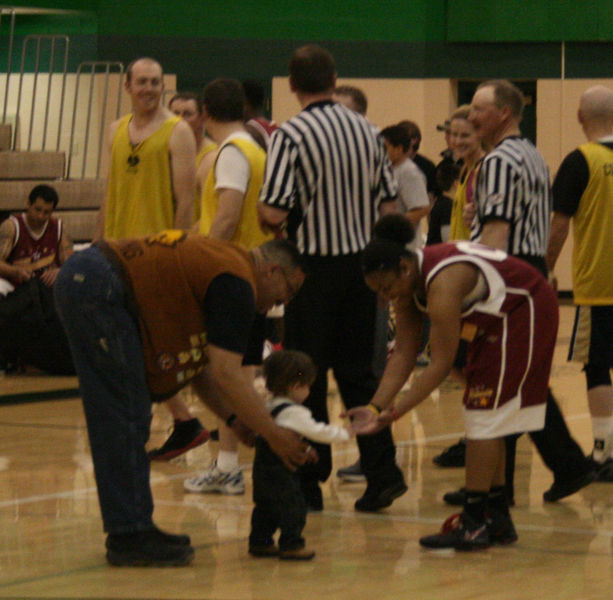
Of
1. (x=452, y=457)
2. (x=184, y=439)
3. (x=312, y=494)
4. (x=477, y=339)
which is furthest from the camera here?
(x=452, y=457)

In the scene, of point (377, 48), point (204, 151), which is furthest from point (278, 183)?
point (377, 48)

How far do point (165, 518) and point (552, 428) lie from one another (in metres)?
1.70

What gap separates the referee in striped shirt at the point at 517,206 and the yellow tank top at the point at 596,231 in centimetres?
67

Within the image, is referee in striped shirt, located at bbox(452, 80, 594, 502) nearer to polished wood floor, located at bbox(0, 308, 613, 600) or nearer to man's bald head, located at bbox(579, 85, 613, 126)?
polished wood floor, located at bbox(0, 308, 613, 600)

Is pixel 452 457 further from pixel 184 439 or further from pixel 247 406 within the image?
pixel 247 406

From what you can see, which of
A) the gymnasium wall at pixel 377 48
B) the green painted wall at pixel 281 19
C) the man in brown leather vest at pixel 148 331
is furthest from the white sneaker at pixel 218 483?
the green painted wall at pixel 281 19

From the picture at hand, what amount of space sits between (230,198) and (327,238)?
2.28ft

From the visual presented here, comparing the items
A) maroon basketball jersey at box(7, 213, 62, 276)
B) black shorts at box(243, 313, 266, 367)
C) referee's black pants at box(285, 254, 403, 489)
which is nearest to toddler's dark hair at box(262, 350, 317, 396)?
referee's black pants at box(285, 254, 403, 489)

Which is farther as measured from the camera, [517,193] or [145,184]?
[145,184]

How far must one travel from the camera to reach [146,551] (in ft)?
15.9

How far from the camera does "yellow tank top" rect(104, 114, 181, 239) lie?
707 centimetres

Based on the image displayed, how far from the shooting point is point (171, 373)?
4.81 meters

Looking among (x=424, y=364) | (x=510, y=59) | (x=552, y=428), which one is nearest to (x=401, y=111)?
(x=510, y=59)

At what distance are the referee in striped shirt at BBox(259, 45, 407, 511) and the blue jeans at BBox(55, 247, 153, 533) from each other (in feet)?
3.91
